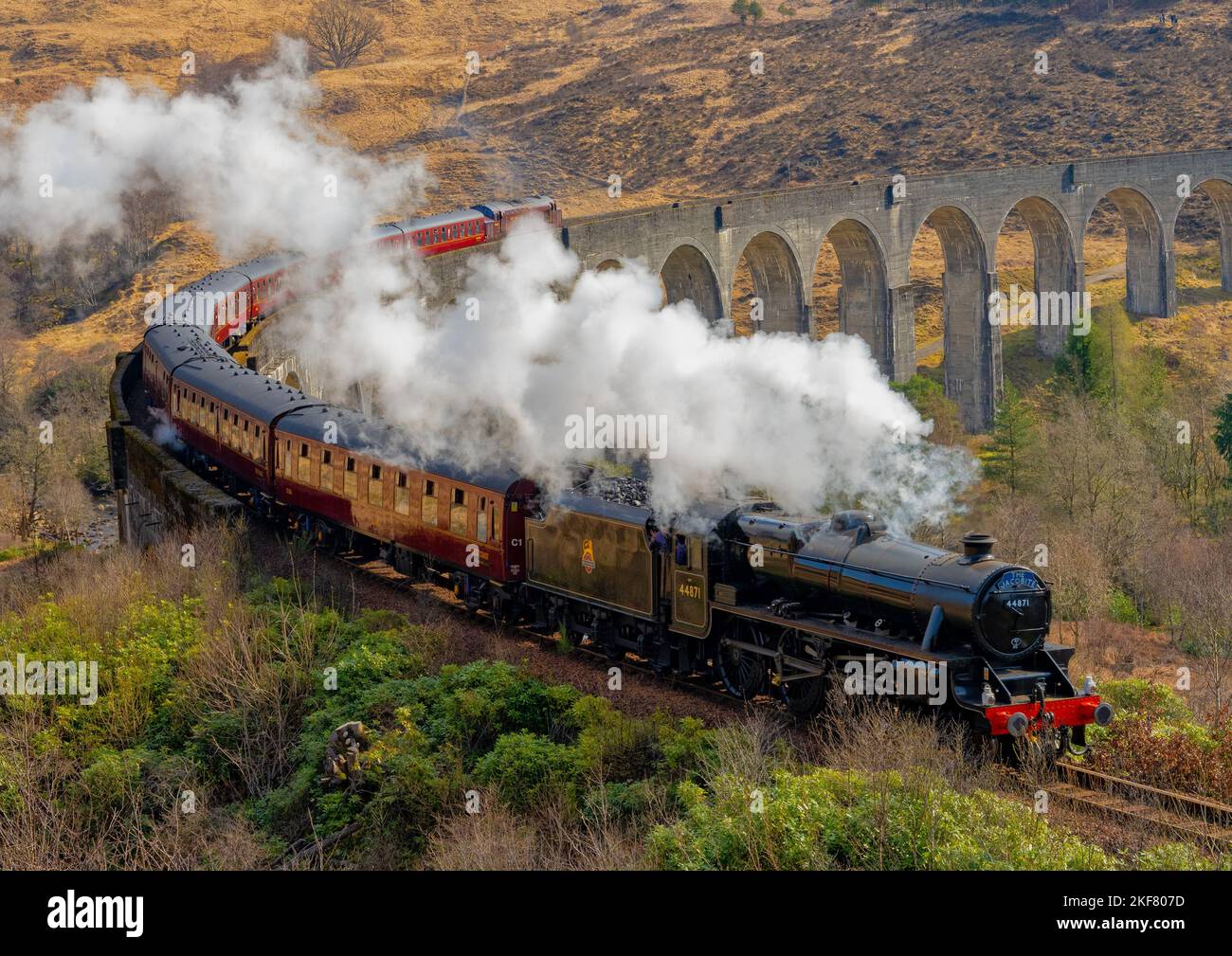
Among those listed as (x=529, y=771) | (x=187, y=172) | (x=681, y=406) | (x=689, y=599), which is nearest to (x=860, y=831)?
(x=529, y=771)

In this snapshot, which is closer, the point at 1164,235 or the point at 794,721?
the point at 794,721

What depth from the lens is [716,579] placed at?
50.9 ft

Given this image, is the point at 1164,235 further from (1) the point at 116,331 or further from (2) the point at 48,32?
(2) the point at 48,32

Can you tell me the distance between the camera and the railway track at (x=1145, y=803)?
38.7 ft

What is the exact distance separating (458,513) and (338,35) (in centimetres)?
9670

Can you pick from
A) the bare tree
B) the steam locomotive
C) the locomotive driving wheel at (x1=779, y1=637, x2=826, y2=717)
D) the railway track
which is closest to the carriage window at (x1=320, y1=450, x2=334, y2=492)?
the steam locomotive

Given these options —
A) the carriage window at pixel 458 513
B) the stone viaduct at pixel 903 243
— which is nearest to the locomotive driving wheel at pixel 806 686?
the carriage window at pixel 458 513

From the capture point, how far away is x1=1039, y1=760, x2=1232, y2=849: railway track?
464 inches

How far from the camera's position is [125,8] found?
352ft

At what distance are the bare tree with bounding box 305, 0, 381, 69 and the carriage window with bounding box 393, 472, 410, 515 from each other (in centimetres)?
9288

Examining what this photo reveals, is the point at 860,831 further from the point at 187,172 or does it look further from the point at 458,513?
the point at 187,172

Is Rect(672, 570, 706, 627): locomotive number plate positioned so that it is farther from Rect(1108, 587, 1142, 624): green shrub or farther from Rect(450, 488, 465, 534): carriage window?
Rect(1108, 587, 1142, 624): green shrub
